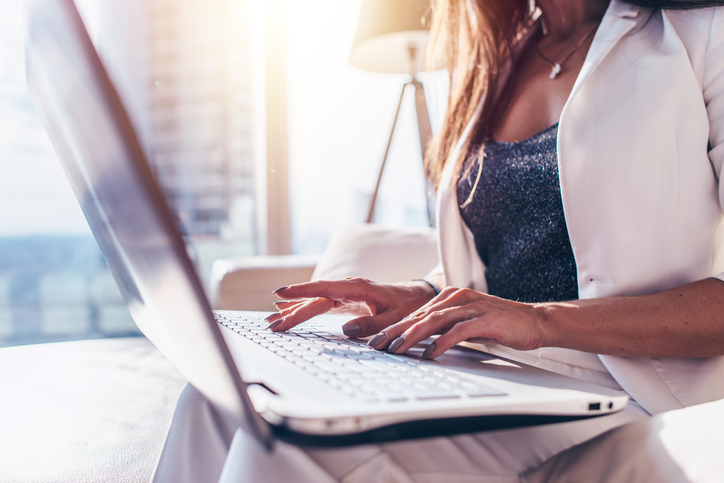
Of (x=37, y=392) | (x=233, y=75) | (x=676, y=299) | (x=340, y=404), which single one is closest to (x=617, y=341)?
(x=676, y=299)

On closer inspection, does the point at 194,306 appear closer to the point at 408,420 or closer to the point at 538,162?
the point at 408,420

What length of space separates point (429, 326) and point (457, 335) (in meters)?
0.03

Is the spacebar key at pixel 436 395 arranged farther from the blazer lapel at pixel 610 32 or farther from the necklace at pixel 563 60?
the necklace at pixel 563 60

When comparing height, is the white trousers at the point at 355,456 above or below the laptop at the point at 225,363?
below

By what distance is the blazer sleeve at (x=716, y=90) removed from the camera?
0.61m

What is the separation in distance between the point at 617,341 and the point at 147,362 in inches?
34.2

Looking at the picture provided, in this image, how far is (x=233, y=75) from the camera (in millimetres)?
2885

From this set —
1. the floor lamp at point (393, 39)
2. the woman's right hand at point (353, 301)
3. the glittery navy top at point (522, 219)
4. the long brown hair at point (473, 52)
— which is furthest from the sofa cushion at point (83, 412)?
the floor lamp at point (393, 39)

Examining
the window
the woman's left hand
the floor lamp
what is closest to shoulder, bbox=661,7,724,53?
the woman's left hand

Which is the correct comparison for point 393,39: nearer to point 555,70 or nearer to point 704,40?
point 555,70

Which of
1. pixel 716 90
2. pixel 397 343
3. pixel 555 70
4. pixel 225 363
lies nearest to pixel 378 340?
pixel 397 343

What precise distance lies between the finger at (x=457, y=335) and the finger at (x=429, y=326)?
0.06ft

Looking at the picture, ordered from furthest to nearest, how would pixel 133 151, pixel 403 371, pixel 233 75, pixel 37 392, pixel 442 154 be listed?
pixel 233 75 → pixel 442 154 → pixel 37 392 → pixel 403 371 → pixel 133 151

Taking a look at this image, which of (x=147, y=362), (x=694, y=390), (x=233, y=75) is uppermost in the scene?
(x=233, y=75)
